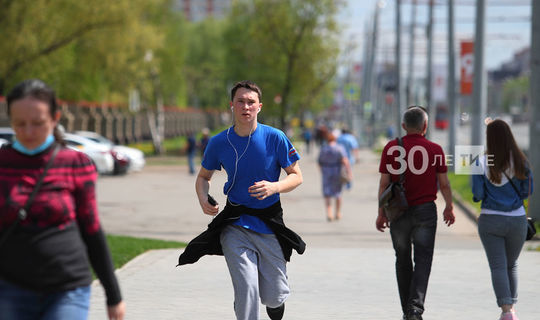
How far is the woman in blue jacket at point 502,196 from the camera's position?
6.88 metres

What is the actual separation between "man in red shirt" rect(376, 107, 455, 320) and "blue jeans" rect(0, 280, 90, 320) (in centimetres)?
358

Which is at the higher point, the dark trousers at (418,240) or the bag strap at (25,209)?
the bag strap at (25,209)

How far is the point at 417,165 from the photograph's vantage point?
704 centimetres

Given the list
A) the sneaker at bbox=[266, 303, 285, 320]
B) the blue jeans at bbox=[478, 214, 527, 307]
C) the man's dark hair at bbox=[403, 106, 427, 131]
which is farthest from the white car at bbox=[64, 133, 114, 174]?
the sneaker at bbox=[266, 303, 285, 320]

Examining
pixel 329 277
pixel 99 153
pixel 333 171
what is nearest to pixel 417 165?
pixel 329 277

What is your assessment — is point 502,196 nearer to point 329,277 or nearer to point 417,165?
point 417,165

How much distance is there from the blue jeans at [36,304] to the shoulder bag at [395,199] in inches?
140

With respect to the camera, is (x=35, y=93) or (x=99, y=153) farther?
(x=99, y=153)

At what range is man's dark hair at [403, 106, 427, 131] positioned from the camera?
714 cm

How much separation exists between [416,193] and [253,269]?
1686 millimetres

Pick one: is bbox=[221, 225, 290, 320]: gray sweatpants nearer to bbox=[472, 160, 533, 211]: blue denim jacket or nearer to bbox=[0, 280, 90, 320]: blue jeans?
bbox=[472, 160, 533, 211]: blue denim jacket

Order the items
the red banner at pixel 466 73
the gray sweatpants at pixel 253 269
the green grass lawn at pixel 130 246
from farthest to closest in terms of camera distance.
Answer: the red banner at pixel 466 73
the green grass lawn at pixel 130 246
the gray sweatpants at pixel 253 269

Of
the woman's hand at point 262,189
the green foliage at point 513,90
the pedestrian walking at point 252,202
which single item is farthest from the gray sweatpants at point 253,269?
the green foliage at point 513,90

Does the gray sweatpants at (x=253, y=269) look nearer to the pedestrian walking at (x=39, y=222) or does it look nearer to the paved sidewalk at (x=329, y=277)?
the paved sidewalk at (x=329, y=277)
